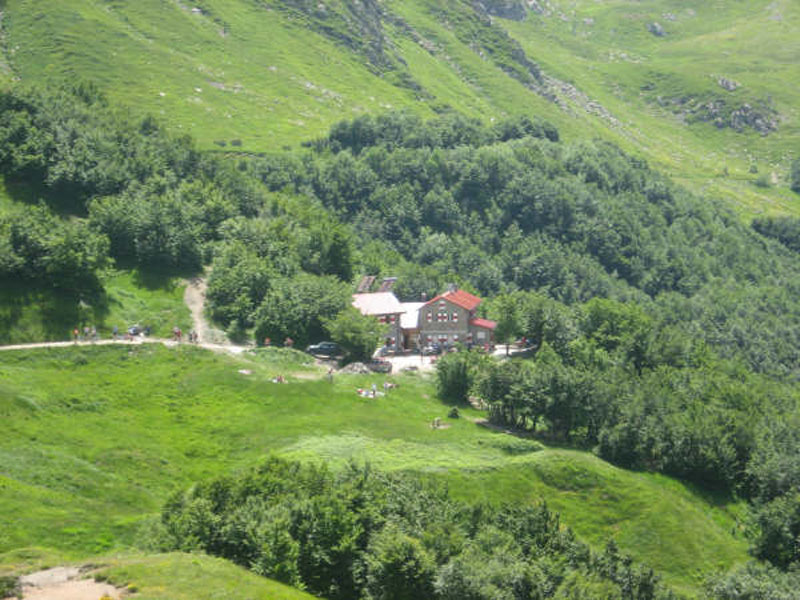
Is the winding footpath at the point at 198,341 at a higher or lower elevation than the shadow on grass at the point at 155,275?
lower

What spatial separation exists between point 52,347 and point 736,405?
108254mm

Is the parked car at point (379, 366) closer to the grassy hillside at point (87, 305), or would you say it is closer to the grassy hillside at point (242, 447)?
the grassy hillside at point (242, 447)

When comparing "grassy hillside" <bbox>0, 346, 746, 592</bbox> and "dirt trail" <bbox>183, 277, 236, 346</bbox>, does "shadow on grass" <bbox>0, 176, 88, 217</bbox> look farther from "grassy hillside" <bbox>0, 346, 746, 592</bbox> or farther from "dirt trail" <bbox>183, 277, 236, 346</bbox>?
"grassy hillside" <bbox>0, 346, 746, 592</bbox>

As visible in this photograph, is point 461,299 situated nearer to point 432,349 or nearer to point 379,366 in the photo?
point 432,349

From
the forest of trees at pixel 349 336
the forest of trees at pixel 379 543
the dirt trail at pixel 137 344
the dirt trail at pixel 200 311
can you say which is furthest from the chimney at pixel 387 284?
the forest of trees at pixel 379 543

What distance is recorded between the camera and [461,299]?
144m

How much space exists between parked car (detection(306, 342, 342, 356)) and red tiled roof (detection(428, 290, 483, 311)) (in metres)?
22.5

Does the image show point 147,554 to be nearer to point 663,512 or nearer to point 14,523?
point 14,523

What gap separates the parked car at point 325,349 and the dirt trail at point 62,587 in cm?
7894

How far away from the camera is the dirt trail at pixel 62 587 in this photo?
4425cm

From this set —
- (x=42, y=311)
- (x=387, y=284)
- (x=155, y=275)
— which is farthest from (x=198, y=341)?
(x=387, y=284)

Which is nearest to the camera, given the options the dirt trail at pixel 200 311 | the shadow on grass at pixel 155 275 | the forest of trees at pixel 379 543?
the forest of trees at pixel 379 543

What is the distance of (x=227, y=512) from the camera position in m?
58.5

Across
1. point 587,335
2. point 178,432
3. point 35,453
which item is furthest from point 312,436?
point 587,335
